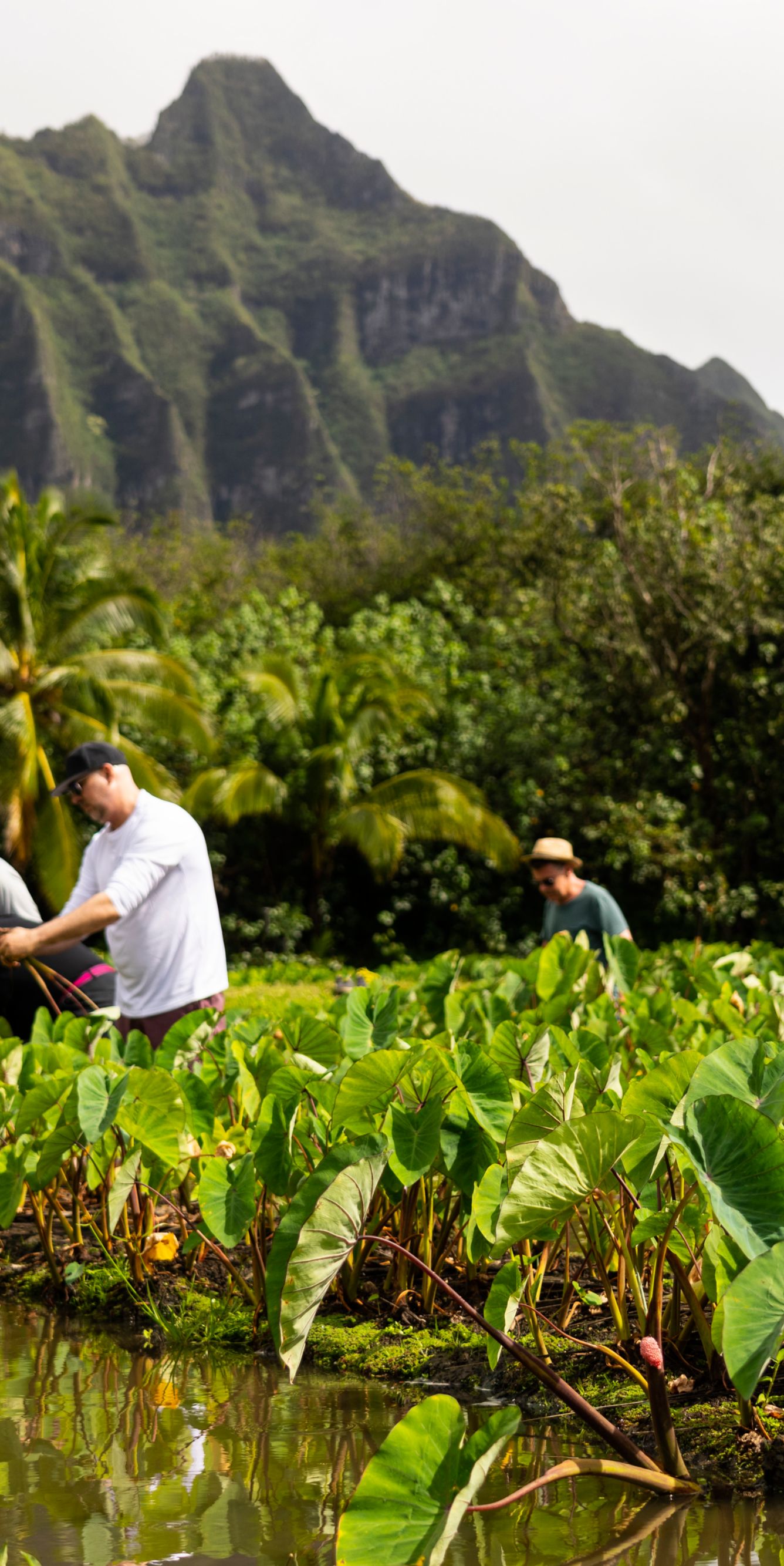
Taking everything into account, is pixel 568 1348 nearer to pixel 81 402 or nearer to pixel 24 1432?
pixel 24 1432

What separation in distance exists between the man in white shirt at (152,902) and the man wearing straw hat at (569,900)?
1789mm

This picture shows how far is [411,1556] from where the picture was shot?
4.59 ft

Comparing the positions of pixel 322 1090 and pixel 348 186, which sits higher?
pixel 348 186

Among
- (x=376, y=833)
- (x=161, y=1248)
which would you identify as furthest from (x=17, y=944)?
(x=376, y=833)

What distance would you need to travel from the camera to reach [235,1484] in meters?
1.99

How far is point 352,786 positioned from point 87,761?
13924mm

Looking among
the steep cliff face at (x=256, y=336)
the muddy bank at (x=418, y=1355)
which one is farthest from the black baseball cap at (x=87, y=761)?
the steep cliff face at (x=256, y=336)

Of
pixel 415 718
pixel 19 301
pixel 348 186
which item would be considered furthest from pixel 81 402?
pixel 415 718

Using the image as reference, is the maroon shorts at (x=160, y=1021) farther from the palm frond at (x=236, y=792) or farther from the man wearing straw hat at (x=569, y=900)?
the palm frond at (x=236, y=792)

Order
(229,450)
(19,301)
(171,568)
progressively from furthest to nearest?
1. (229,450)
2. (19,301)
3. (171,568)

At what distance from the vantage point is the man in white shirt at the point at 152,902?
4418 mm

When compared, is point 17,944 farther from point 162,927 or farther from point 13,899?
point 13,899

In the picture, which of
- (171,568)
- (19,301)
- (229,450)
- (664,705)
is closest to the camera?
(664,705)

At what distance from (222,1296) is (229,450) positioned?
414ft
